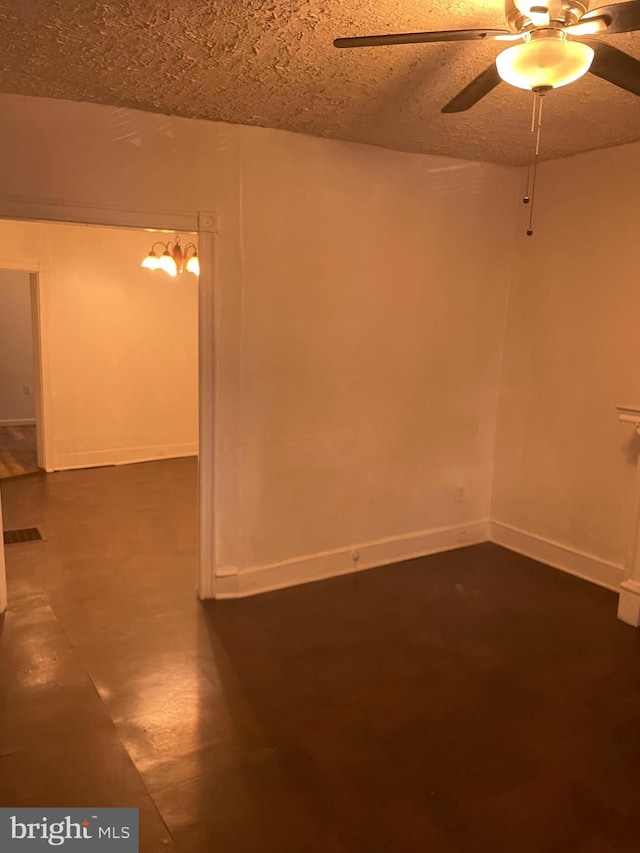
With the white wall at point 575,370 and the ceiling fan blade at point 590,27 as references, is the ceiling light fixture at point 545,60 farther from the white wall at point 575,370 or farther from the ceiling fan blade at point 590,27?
the white wall at point 575,370

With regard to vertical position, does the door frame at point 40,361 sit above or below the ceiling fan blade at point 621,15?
below

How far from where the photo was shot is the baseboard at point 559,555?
3926 millimetres

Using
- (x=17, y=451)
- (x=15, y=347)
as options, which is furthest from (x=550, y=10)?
(x=15, y=347)

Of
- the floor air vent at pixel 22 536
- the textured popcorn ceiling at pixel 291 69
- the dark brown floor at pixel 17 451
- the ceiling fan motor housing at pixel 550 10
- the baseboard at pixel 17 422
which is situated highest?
the textured popcorn ceiling at pixel 291 69

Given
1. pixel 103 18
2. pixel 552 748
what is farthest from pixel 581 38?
pixel 552 748

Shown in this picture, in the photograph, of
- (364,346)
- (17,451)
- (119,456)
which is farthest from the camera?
(17,451)

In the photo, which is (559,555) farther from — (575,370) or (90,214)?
(90,214)

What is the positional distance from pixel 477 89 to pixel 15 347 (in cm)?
816

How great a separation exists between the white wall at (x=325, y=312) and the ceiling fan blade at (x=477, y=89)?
1.30 m

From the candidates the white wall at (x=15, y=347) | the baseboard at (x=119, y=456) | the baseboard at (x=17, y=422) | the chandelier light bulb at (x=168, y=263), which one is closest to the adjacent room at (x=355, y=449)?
the baseboard at (x=119, y=456)

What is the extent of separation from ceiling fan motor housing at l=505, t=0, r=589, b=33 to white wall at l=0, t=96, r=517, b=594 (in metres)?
1.73

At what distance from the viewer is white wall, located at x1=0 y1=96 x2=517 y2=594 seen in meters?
3.12

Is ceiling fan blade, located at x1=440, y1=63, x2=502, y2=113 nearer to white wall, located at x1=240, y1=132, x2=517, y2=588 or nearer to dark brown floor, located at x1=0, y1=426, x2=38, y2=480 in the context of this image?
white wall, located at x1=240, y1=132, x2=517, y2=588

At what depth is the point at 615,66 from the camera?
1.94 m
